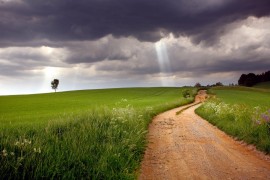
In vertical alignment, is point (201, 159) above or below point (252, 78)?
below

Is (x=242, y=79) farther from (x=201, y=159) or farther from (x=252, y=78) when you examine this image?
(x=201, y=159)

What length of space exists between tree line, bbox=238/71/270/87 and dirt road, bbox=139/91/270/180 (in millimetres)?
157354

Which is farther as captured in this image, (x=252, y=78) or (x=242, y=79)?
(x=242, y=79)

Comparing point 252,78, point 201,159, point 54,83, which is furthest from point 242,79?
point 201,159

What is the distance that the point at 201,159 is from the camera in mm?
10062

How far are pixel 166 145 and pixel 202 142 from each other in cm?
194

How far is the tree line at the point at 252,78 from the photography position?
15950 centimetres

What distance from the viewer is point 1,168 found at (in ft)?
20.0

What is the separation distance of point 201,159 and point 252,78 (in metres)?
165

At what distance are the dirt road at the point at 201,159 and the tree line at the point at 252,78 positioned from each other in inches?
6195

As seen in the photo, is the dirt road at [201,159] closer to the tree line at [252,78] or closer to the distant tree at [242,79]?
the tree line at [252,78]

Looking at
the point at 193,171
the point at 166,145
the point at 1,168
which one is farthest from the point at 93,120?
the point at 1,168

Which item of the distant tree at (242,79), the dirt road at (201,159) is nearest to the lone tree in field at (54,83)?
the distant tree at (242,79)

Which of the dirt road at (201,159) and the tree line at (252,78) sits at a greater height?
the tree line at (252,78)
